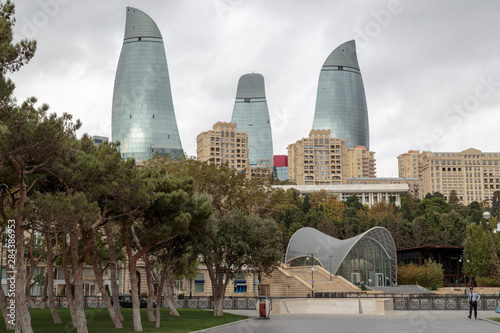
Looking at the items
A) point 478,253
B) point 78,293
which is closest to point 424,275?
point 478,253

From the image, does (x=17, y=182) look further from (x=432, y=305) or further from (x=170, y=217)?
(x=432, y=305)

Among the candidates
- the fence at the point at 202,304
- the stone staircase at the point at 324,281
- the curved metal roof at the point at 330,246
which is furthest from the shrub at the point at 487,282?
the fence at the point at 202,304

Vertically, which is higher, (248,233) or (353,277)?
(248,233)

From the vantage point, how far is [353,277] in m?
78.1

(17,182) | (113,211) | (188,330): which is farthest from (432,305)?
(17,182)

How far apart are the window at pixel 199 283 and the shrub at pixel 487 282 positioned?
3498cm

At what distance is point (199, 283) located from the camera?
76125 millimetres

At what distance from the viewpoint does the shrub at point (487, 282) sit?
7256 centimetres

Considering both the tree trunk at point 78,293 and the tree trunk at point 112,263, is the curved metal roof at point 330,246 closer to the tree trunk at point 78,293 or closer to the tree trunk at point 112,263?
the tree trunk at point 112,263

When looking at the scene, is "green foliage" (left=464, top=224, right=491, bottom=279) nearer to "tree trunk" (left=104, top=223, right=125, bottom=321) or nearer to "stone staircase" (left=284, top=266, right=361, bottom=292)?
"stone staircase" (left=284, top=266, right=361, bottom=292)

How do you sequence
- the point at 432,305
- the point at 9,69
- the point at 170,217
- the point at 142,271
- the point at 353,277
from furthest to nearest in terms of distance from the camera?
the point at 353,277, the point at 142,271, the point at 432,305, the point at 170,217, the point at 9,69

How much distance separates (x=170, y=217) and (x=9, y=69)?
10303 mm

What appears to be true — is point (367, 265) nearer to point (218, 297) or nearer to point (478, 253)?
point (478, 253)

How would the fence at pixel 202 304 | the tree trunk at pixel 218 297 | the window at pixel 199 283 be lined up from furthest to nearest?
Answer: 1. the window at pixel 199 283
2. the fence at pixel 202 304
3. the tree trunk at pixel 218 297
